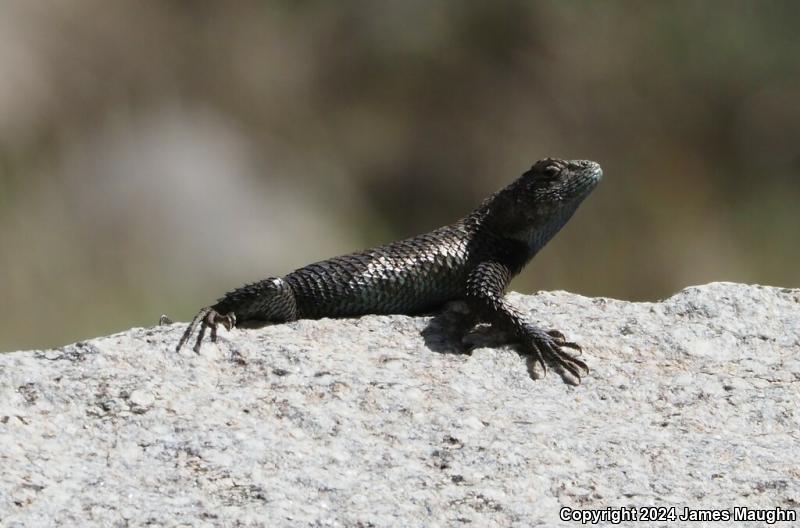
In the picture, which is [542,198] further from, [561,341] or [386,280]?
[561,341]

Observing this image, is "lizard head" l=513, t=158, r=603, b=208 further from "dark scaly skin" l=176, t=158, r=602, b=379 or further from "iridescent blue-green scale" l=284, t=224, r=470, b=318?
"iridescent blue-green scale" l=284, t=224, r=470, b=318

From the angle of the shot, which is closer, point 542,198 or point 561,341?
point 561,341

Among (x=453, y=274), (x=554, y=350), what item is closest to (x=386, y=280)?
(x=453, y=274)

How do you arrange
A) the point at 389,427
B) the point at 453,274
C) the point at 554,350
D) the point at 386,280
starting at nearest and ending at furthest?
the point at 389,427, the point at 554,350, the point at 386,280, the point at 453,274

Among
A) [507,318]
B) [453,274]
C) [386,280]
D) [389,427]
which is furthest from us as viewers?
[453,274]

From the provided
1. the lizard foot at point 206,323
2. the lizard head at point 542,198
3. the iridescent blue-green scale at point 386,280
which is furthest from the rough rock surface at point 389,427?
the lizard head at point 542,198

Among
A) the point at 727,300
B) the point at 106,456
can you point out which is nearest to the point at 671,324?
the point at 727,300

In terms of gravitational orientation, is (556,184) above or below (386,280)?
above

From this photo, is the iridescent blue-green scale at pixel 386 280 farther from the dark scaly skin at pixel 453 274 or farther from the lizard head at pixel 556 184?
the lizard head at pixel 556 184

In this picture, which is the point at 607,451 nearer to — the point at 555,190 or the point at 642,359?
the point at 642,359
